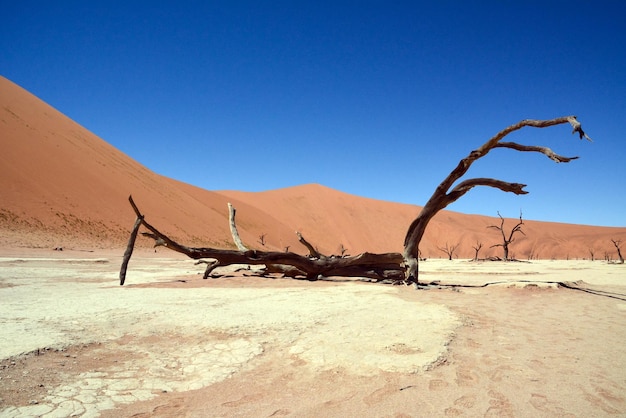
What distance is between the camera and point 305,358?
367 centimetres

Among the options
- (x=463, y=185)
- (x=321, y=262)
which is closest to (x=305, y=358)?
(x=321, y=262)

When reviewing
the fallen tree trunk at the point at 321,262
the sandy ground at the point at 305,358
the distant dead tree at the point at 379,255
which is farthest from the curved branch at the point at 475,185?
the sandy ground at the point at 305,358

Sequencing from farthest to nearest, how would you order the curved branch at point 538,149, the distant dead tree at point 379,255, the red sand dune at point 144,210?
the red sand dune at point 144,210
the distant dead tree at point 379,255
the curved branch at point 538,149

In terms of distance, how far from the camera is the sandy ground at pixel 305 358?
9.02 feet

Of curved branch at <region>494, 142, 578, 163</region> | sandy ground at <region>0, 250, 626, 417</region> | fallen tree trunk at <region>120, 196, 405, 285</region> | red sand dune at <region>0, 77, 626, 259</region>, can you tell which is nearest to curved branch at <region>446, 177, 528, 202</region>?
curved branch at <region>494, 142, 578, 163</region>

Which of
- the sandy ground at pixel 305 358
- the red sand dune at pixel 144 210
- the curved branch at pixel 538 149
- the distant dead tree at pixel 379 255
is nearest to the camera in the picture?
the sandy ground at pixel 305 358

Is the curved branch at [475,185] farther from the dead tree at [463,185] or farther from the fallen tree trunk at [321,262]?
the fallen tree trunk at [321,262]

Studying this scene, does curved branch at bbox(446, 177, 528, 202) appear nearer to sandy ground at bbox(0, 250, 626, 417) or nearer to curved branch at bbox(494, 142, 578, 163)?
curved branch at bbox(494, 142, 578, 163)

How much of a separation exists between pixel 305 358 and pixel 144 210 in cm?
3481

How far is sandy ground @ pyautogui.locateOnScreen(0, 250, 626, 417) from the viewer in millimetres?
2748

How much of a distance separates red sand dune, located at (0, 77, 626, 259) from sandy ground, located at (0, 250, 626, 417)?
20.6 metres

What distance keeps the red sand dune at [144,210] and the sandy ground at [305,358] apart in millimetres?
20588

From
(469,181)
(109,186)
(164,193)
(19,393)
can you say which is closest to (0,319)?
(19,393)

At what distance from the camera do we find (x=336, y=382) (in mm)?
3137
